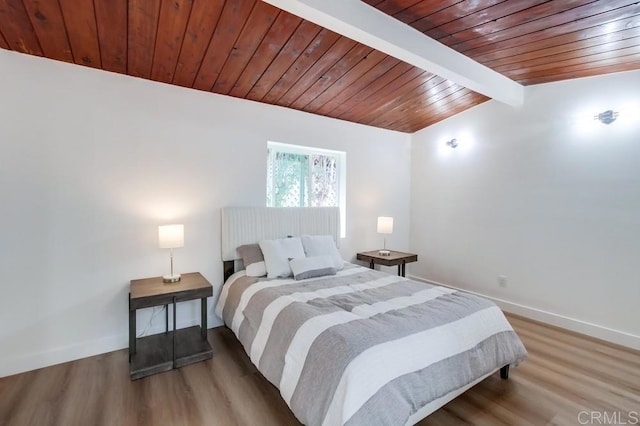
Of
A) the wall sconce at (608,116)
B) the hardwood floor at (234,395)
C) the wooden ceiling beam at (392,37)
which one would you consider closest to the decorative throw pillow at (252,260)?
the hardwood floor at (234,395)

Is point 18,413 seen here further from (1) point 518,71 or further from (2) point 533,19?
(1) point 518,71

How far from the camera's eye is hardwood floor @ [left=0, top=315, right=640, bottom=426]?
1883mm

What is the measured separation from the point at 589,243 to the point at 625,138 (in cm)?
106

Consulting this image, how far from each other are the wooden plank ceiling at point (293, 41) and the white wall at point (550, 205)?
49cm

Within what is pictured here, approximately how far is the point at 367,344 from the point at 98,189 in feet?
8.36

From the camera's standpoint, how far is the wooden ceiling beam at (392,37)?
1.95 meters

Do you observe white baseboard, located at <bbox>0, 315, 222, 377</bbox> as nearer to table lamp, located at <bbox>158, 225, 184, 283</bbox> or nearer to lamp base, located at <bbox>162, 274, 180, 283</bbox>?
lamp base, located at <bbox>162, 274, 180, 283</bbox>

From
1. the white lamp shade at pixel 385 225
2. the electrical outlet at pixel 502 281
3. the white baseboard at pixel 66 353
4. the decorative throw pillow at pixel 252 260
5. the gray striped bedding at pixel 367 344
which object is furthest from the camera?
the white lamp shade at pixel 385 225

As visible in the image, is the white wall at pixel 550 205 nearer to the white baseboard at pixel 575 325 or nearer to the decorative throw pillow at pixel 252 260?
the white baseboard at pixel 575 325

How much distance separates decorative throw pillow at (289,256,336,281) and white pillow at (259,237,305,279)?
0.26 ft

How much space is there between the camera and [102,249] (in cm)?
263

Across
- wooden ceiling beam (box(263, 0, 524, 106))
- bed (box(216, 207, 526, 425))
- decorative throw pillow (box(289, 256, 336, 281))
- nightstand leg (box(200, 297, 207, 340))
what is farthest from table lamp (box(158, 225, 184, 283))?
wooden ceiling beam (box(263, 0, 524, 106))

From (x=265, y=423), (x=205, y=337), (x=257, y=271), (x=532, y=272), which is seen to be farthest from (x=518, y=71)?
(x=205, y=337)

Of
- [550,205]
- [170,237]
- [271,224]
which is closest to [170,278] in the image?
[170,237]
